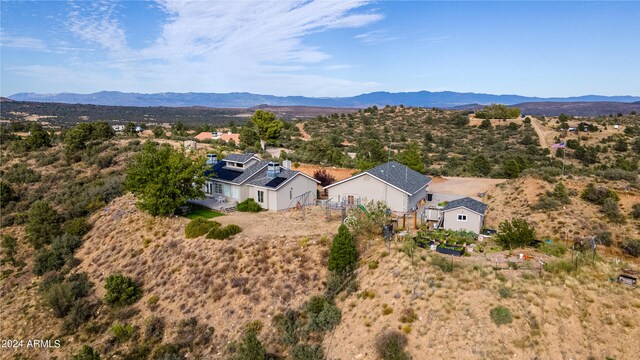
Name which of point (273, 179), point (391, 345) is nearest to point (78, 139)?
point (273, 179)

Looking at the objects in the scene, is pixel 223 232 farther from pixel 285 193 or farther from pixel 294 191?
pixel 294 191

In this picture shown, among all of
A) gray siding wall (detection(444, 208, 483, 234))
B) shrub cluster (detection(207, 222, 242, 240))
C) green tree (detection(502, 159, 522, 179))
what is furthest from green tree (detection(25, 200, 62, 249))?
green tree (detection(502, 159, 522, 179))

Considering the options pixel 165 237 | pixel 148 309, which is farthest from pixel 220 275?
pixel 165 237

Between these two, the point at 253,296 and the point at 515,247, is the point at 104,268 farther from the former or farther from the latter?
the point at 515,247

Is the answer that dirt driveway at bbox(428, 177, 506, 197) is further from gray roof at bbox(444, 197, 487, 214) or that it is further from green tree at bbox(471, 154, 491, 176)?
gray roof at bbox(444, 197, 487, 214)

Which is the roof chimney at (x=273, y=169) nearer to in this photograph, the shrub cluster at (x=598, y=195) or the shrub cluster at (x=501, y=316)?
the shrub cluster at (x=501, y=316)

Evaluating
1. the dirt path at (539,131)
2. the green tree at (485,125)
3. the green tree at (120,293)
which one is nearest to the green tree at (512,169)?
the dirt path at (539,131)

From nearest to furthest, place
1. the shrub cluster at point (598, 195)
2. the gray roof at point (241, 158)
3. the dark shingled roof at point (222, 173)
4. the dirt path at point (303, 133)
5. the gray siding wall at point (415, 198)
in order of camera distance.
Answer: the shrub cluster at point (598, 195) < the gray siding wall at point (415, 198) < the dark shingled roof at point (222, 173) < the gray roof at point (241, 158) < the dirt path at point (303, 133)
